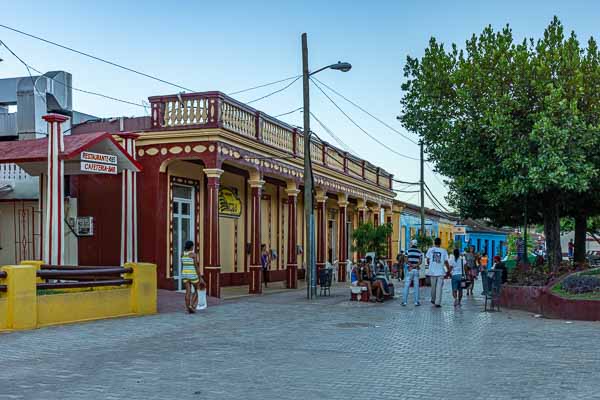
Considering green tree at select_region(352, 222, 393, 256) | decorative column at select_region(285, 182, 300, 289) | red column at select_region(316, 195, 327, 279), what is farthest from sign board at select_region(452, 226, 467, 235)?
decorative column at select_region(285, 182, 300, 289)

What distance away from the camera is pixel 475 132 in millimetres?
18453

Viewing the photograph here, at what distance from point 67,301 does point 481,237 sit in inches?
2250

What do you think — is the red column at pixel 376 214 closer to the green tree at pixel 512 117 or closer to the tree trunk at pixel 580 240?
the tree trunk at pixel 580 240

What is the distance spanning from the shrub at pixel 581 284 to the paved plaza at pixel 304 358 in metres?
1.15

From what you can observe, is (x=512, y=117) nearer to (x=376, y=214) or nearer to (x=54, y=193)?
(x=54, y=193)

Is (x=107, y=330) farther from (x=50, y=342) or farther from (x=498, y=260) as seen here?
(x=498, y=260)

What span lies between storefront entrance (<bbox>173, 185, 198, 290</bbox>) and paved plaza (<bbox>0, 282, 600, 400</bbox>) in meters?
5.18

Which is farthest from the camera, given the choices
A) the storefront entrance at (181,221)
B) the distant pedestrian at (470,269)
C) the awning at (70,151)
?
the distant pedestrian at (470,269)

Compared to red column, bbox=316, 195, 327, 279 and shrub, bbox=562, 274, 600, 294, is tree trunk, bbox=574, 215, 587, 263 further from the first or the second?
red column, bbox=316, 195, 327, 279

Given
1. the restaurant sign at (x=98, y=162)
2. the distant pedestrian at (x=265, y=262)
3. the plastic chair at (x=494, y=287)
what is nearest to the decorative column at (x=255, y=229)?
the distant pedestrian at (x=265, y=262)

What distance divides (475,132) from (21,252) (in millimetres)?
12654

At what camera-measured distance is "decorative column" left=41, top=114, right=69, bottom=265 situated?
14.6 meters

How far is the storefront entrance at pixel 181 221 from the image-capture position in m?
20.3

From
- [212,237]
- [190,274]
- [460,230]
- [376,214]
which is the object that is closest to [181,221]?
[212,237]
